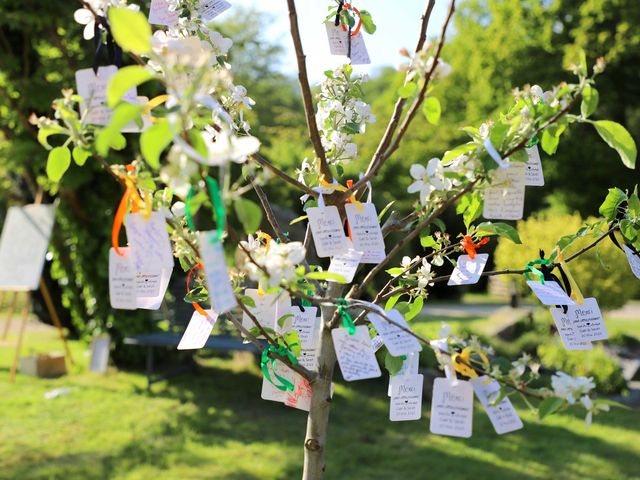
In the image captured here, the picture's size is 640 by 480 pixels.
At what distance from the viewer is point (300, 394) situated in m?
1.52

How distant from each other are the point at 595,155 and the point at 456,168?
16.2m

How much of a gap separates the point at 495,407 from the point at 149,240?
67 centimetres

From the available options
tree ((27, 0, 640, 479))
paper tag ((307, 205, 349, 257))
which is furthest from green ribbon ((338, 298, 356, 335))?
paper tag ((307, 205, 349, 257))

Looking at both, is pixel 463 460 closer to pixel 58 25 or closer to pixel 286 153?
pixel 58 25

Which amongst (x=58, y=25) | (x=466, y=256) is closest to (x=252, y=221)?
(x=466, y=256)

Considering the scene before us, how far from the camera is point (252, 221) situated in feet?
2.99

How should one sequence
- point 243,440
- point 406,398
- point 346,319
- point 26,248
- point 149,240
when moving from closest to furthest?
1. point 149,240
2. point 346,319
3. point 406,398
4. point 243,440
5. point 26,248

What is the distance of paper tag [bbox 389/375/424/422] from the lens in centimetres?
134

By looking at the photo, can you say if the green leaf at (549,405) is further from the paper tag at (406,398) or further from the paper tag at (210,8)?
the paper tag at (210,8)

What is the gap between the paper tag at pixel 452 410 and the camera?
1.20 m

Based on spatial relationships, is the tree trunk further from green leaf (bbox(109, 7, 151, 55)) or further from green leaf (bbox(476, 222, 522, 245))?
green leaf (bbox(109, 7, 151, 55))

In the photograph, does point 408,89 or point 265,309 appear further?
point 265,309

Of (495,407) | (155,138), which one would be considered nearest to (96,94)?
(155,138)

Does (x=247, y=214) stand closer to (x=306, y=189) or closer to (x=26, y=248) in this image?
(x=306, y=189)
